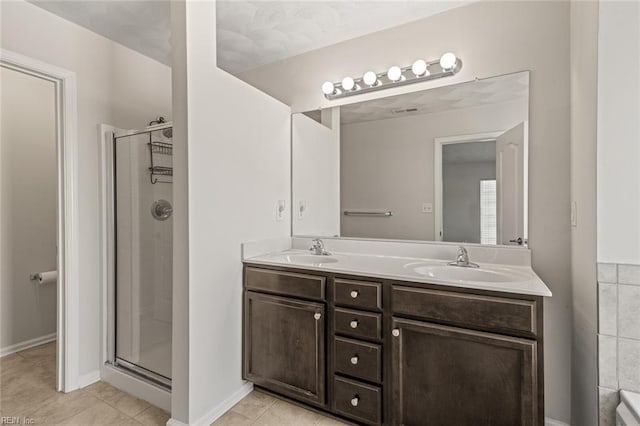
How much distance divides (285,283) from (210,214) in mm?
591

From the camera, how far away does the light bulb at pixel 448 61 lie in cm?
190

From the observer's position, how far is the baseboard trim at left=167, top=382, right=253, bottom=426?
1.65 m

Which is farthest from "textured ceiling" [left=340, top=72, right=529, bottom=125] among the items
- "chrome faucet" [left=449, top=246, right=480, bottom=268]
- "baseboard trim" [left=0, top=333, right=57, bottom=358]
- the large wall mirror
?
"baseboard trim" [left=0, top=333, right=57, bottom=358]

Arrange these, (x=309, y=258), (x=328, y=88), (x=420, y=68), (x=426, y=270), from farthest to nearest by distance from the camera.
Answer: (x=328, y=88), (x=309, y=258), (x=420, y=68), (x=426, y=270)

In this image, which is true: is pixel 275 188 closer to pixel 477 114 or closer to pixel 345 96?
pixel 345 96

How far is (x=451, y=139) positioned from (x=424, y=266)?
0.85 metres

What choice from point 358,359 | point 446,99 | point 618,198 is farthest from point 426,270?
point 446,99

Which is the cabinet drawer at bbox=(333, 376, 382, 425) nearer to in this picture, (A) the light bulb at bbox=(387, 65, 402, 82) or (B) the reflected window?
(B) the reflected window

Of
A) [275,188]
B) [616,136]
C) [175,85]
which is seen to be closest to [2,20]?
[175,85]

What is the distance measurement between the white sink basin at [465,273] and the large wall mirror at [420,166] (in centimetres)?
27

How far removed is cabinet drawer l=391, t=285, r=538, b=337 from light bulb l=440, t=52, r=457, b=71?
4.51ft

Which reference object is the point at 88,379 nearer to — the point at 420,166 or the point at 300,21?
the point at 420,166

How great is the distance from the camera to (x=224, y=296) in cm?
187

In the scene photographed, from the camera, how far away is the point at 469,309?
54.1 inches
